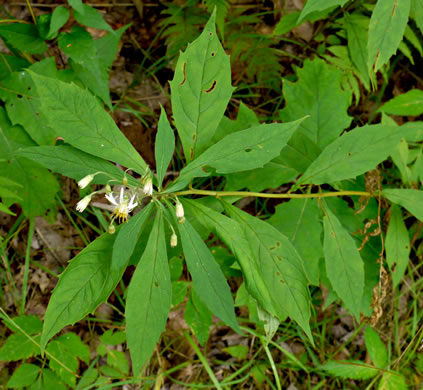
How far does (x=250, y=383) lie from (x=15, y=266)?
211 cm

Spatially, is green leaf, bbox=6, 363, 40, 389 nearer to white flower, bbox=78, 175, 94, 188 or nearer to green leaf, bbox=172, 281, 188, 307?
green leaf, bbox=172, 281, 188, 307

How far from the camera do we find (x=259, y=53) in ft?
10.3

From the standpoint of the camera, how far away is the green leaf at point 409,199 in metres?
2.23

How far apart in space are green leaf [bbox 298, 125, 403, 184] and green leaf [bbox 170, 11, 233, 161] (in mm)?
611

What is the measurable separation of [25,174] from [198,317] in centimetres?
152

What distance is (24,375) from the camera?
8.71 feet

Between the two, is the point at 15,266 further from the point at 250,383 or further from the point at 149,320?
the point at 250,383

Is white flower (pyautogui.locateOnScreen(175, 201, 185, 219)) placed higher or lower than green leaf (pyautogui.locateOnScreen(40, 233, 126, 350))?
higher

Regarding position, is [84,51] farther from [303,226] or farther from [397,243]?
[397,243]

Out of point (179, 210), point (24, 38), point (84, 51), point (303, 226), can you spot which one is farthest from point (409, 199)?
point (24, 38)

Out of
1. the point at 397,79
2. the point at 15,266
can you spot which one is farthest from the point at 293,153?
the point at 15,266

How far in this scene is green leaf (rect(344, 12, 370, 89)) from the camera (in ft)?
9.36

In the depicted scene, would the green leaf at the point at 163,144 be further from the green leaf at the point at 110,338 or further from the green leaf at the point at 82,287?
the green leaf at the point at 110,338

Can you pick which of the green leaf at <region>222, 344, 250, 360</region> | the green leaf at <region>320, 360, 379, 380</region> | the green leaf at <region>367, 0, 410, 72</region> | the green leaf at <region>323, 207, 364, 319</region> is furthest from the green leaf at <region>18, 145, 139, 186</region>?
the green leaf at <region>320, 360, 379, 380</region>
